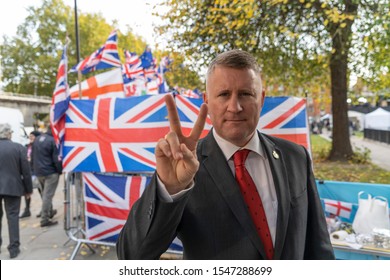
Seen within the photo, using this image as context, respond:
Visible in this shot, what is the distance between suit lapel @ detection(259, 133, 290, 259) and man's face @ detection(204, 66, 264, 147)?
18 cm

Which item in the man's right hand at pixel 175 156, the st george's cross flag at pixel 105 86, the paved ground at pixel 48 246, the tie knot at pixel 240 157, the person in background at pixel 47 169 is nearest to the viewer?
the man's right hand at pixel 175 156

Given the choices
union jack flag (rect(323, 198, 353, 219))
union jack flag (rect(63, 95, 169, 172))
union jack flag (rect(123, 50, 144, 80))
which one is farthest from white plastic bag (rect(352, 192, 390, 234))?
union jack flag (rect(123, 50, 144, 80))

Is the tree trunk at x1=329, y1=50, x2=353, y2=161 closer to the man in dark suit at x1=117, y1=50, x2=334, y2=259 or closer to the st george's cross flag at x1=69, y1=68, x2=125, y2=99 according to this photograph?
the st george's cross flag at x1=69, y1=68, x2=125, y2=99

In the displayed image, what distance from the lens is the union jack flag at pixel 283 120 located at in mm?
3725

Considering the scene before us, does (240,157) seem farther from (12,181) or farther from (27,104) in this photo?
(27,104)

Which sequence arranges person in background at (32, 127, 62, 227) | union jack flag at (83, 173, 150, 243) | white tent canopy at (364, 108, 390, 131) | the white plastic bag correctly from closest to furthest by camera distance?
the white plastic bag
union jack flag at (83, 173, 150, 243)
person in background at (32, 127, 62, 227)
white tent canopy at (364, 108, 390, 131)

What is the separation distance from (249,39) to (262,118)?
4.50m

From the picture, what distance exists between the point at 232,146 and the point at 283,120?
2568 mm

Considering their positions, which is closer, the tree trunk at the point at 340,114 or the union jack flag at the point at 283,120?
the union jack flag at the point at 283,120

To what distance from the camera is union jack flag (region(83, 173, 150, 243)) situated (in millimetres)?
3969

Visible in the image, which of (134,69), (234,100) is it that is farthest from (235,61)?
(134,69)

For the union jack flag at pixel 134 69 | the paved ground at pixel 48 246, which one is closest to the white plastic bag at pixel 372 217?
the paved ground at pixel 48 246

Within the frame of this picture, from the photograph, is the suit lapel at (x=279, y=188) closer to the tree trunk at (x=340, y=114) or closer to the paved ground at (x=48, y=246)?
the paved ground at (x=48, y=246)

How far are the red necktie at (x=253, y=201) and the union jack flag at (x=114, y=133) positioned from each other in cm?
252
